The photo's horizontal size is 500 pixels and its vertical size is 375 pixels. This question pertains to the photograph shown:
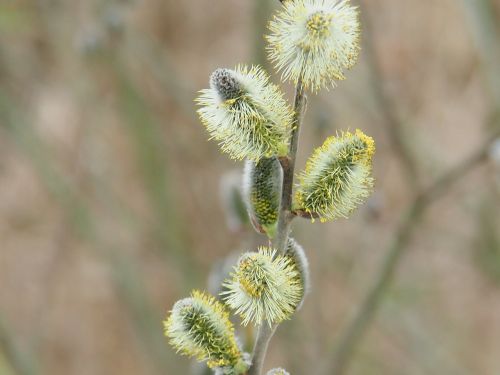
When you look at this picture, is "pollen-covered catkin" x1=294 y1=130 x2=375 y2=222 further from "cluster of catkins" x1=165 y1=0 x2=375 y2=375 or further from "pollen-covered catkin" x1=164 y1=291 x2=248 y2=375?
"pollen-covered catkin" x1=164 y1=291 x2=248 y2=375

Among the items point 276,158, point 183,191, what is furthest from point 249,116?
point 183,191

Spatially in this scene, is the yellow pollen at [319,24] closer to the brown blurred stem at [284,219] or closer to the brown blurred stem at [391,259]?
the brown blurred stem at [284,219]

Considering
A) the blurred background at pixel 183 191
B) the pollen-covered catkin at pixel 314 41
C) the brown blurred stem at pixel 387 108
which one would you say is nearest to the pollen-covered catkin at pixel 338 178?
the pollen-covered catkin at pixel 314 41

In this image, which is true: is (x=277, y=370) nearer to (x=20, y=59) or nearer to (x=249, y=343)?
(x=249, y=343)

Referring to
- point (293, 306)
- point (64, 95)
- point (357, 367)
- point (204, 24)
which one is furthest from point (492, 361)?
point (293, 306)

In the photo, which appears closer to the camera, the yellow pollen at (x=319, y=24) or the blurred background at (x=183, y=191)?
the yellow pollen at (x=319, y=24)

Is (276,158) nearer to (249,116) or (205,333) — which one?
(249,116)

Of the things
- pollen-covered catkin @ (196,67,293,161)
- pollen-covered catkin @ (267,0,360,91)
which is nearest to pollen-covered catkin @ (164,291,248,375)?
pollen-covered catkin @ (196,67,293,161)
